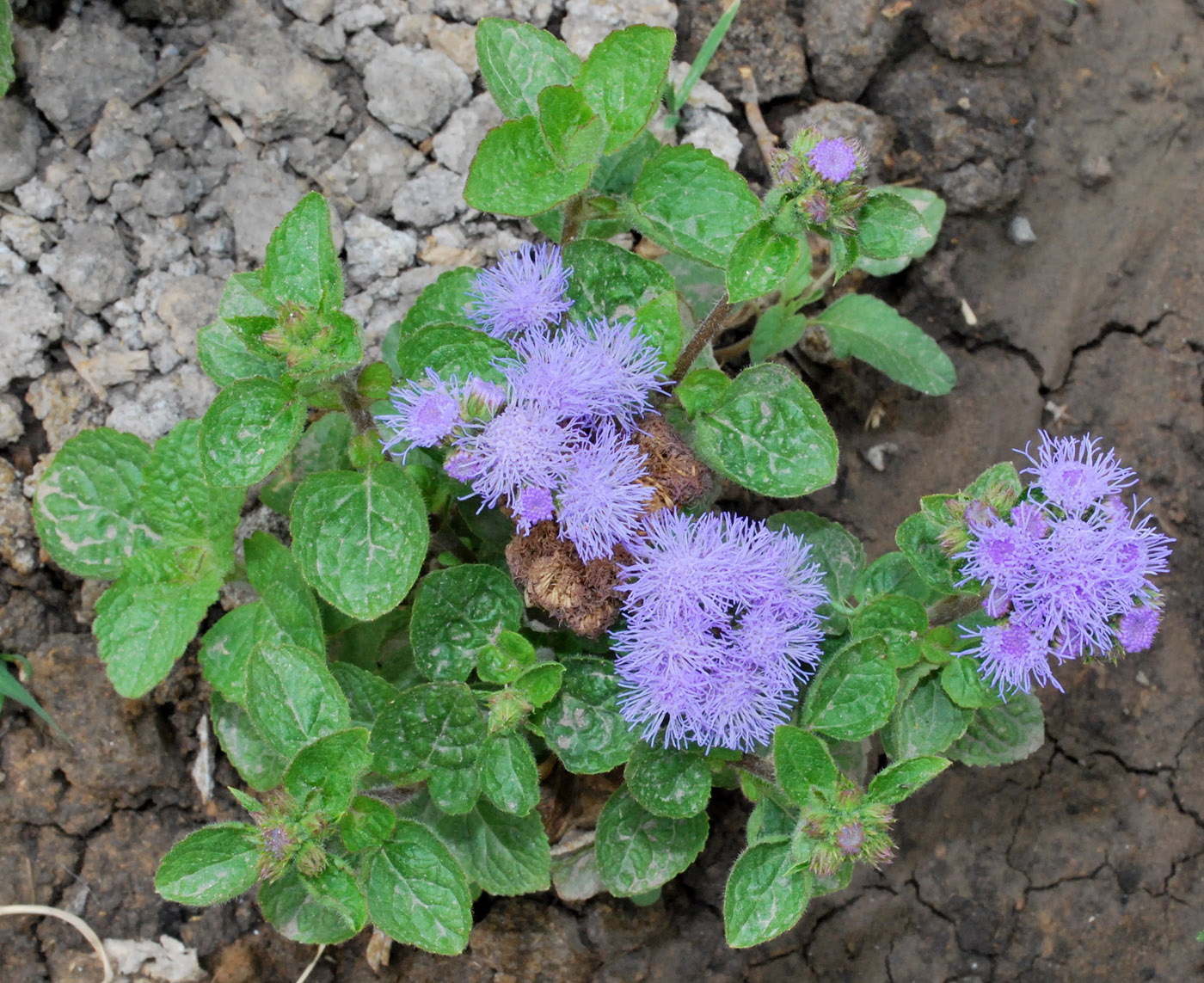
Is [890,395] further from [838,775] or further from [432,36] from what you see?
[432,36]

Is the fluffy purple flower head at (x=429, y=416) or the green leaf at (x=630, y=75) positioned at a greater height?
the green leaf at (x=630, y=75)

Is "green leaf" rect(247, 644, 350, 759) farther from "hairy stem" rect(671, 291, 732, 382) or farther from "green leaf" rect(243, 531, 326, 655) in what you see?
"hairy stem" rect(671, 291, 732, 382)

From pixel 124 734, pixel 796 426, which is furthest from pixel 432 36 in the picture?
pixel 124 734

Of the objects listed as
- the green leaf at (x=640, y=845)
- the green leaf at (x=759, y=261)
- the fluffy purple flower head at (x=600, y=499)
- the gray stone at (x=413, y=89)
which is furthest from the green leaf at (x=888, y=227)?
the gray stone at (x=413, y=89)

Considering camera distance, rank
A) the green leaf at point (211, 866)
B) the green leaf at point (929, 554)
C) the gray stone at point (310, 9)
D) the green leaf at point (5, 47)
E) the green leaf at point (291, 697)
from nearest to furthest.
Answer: the green leaf at point (211, 866)
the green leaf at point (291, 697)
the green leaf at point (929, 554)
the green leaf at point (5, 47)
the gray stone at point (310, 9)

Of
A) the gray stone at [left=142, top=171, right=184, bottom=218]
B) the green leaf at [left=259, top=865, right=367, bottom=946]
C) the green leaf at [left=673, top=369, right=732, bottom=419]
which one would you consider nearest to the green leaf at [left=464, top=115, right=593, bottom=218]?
the green leaf at [left=673, top=369, right=732, bottom=419]

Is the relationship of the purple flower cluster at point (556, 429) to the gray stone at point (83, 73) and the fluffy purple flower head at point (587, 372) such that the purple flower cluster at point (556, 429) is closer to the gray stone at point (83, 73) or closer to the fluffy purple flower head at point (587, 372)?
the fluffy purple flower head at point (587, 372)

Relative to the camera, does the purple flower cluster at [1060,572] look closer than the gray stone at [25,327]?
Yes

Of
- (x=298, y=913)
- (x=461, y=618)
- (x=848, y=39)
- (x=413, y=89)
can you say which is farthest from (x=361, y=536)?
(x=848, y=39)
